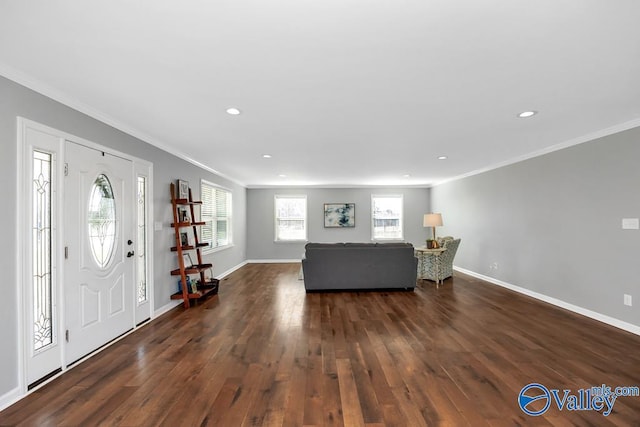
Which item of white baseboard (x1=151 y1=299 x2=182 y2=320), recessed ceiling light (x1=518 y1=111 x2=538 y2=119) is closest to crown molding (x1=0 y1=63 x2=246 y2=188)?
white baseboard (x1=151 y1=299 x2=182 y2=320)

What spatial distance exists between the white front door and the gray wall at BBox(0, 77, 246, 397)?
226mm

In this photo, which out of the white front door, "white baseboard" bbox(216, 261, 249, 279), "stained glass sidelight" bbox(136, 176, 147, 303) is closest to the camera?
the white front door

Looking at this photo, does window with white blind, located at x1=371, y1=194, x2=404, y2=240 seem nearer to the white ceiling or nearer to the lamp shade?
the lamp shade

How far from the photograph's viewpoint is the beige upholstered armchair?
5941 mm

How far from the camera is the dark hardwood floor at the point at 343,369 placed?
6.50ft

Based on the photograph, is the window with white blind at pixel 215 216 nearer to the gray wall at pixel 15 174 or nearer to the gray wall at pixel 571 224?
the gray wall at pixel 15 174

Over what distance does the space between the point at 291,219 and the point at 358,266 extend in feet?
13.0

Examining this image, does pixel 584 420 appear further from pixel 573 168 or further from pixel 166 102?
pixel 166 102

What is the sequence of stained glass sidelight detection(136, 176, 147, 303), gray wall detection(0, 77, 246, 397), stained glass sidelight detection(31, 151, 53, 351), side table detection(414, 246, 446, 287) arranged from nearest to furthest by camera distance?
gray wall detection(0, 77, 246, 397), stained glass sidelight detection(31, 151, 53, 351), stained glass sidelight detection(136, 176, 147, 303), side table detection(414, 246, 446, 287)

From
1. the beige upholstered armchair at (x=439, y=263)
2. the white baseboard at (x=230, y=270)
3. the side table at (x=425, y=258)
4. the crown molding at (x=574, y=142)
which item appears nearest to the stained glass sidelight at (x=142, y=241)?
the white baseboard at (x=230, y=270)

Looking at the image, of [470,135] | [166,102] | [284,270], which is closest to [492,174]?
[470,135]

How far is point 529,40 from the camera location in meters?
1.76

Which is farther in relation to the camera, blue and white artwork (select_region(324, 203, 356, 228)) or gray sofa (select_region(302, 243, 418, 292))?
blue and white artwork (select_region(324, 203, 356, 228))

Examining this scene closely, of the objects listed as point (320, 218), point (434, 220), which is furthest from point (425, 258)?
point (320, 218)
